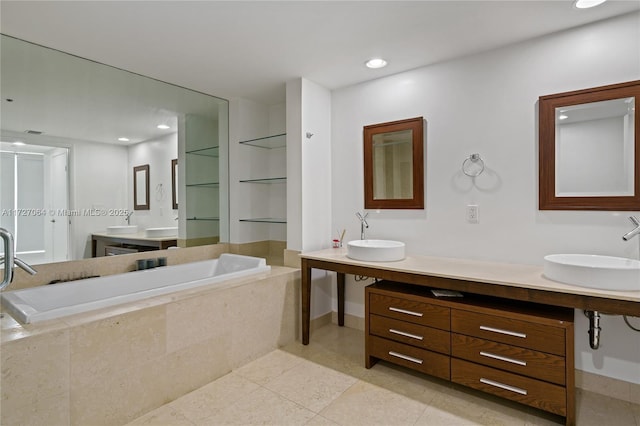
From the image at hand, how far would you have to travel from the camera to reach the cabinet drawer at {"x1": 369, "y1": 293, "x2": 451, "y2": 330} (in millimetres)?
2035

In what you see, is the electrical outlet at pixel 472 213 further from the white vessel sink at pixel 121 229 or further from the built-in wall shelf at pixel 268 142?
the white vessel sink at pixel 121 229

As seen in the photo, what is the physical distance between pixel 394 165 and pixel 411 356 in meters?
1.51

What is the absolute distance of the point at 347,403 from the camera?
1.95m

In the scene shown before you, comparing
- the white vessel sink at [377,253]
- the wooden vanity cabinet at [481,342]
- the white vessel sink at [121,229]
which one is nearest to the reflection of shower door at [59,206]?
the white vessel sink at [121,229]

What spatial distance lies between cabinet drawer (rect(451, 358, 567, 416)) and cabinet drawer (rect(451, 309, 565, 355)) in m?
0.18

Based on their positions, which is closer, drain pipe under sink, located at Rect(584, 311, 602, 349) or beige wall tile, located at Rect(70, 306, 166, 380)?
beige wall tile, located at Rect(70, 306, 166, 380)

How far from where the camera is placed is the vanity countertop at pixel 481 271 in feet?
5.18

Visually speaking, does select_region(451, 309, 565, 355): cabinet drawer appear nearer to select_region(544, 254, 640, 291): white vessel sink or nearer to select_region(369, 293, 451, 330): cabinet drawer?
select_region(369, 293, 451, 330): cabinet drawer

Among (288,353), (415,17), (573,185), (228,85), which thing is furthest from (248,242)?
(573,185)

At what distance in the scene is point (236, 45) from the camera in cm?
229

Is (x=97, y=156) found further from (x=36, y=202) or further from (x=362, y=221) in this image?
(x=362, y=221)

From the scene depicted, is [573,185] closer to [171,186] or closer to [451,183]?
[451,183]

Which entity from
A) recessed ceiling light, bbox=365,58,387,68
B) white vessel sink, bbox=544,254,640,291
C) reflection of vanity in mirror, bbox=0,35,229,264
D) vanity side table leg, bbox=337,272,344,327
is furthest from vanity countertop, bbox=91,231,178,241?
white vessel sink, bbox=544,254,640,291

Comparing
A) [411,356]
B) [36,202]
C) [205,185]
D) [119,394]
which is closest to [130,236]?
[36,202]
